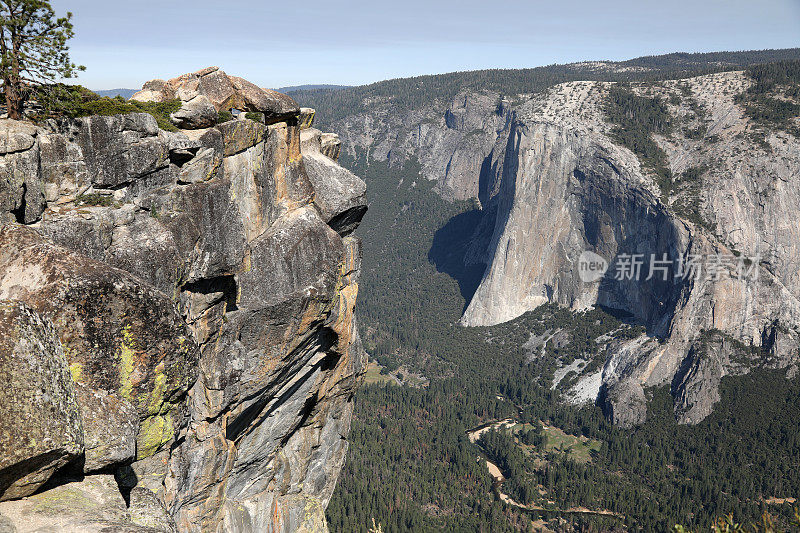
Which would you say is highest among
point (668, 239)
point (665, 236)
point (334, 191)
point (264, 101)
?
point (264, 101)

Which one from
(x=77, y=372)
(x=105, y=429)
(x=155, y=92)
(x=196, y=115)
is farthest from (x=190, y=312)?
(x=105, y=429)

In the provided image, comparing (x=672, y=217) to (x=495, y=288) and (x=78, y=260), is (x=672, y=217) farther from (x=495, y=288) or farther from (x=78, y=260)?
(x=78, y=260)

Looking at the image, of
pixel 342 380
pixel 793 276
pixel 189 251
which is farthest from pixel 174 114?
pixel 793 276

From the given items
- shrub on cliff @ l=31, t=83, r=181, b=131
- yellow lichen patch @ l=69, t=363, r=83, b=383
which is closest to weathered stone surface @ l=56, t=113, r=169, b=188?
shrub on cliff @ l=31, t=83, r=181, b=131

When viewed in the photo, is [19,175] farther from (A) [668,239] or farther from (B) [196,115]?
(A) [668,239]

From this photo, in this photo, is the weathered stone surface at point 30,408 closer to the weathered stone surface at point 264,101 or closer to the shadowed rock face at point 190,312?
the shadowed rock face at point 190,312
